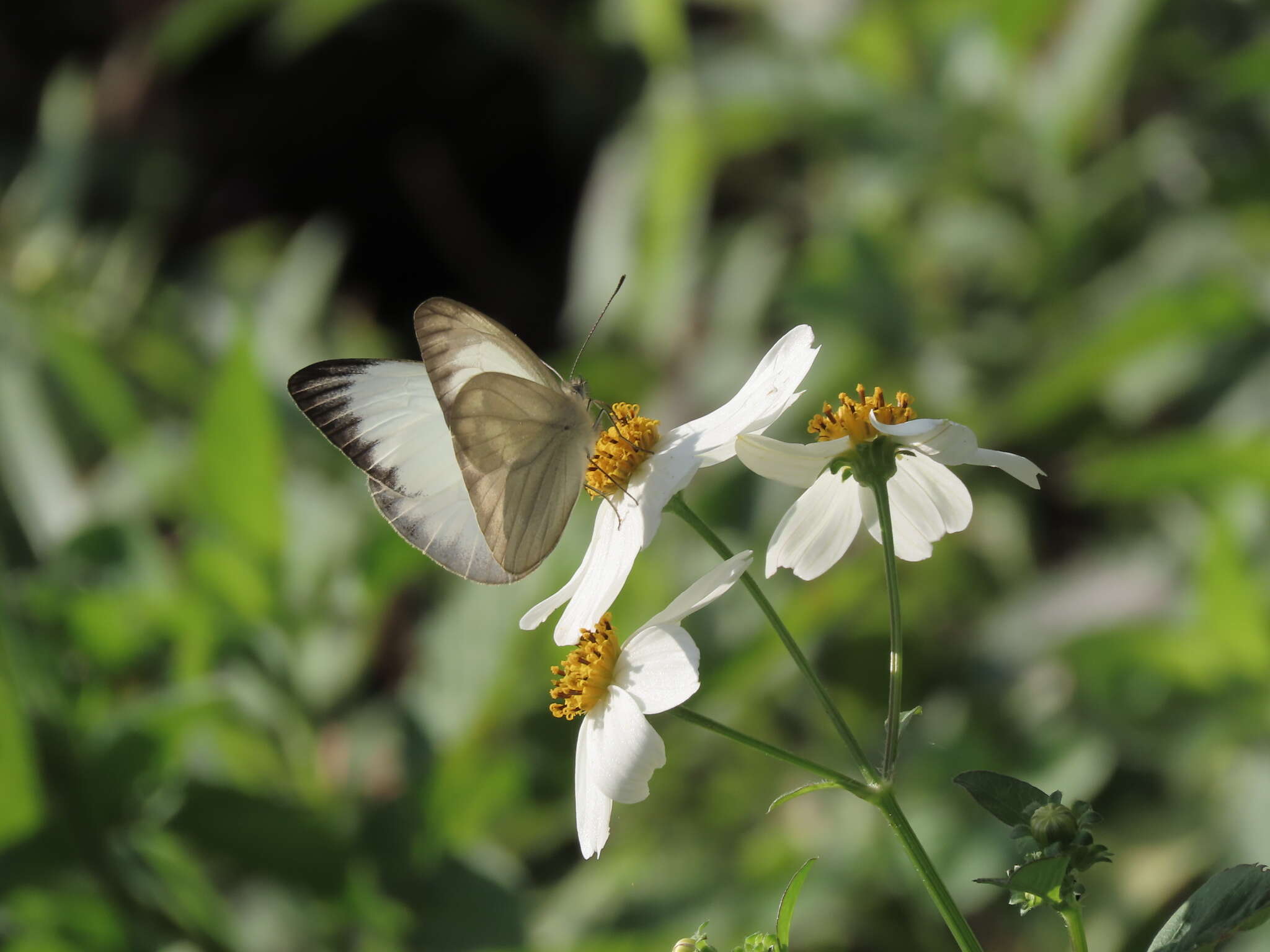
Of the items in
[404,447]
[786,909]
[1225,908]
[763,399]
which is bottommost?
[1225,908]

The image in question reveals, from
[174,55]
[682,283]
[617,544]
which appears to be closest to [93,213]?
[174,55]

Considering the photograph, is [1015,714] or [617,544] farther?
[1015,714]

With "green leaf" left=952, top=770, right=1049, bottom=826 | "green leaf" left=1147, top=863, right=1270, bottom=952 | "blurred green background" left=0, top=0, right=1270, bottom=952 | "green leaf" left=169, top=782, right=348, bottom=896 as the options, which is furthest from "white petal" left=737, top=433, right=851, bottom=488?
"green leaf" left=169, top=782, right=348, bottom=896

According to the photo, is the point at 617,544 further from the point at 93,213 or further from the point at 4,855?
the point at 93,213

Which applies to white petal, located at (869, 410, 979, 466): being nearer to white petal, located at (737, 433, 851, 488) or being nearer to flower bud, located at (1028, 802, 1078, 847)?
white petal, located at (737, 433, 851, 488)

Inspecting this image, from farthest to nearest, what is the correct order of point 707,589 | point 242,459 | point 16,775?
point 242,459 < point 16,775 < point 707,589

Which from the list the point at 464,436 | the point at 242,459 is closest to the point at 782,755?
the point at 464,436

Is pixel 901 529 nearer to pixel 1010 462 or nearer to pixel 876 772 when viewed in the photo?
pixel 1010 462
